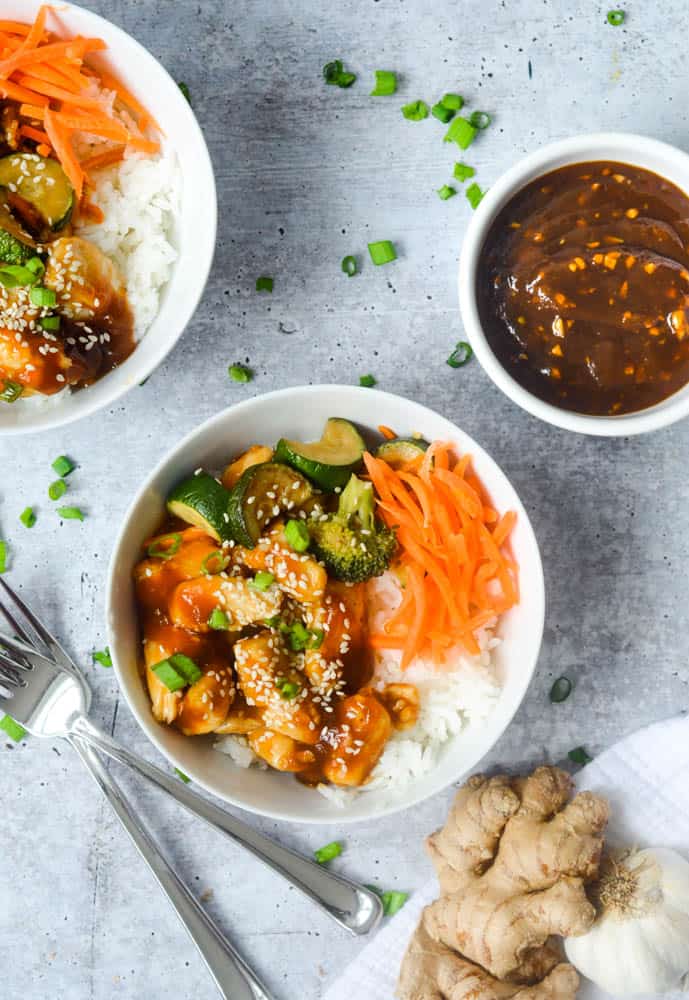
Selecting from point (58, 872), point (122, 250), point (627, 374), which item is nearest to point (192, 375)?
point (122, 250)

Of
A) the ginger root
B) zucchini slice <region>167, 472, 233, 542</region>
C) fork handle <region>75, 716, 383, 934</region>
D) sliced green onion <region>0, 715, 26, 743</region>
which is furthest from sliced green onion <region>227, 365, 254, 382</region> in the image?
the ginger root

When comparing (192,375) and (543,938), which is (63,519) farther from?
(543,938)

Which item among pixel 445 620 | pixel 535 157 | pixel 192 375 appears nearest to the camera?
pixel 535 157

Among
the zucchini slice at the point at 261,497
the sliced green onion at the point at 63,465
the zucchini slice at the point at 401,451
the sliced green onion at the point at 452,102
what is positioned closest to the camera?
the zucchini slice at the point at 261,497

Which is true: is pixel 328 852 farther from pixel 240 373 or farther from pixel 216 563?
pixel 240 373

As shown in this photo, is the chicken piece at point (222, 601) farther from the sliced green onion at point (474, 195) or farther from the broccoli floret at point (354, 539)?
the sliced green onion at point (474, 195)

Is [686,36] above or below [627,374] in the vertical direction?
above

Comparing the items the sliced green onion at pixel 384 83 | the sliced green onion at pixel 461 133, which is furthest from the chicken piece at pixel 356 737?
the sliced green onion at pixel 384 83
